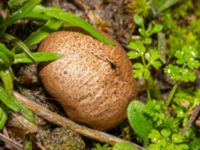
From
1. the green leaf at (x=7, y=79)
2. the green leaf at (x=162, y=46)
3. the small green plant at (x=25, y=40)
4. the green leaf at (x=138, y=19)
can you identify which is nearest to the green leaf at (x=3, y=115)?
the small green plant at (x=25, y=40)

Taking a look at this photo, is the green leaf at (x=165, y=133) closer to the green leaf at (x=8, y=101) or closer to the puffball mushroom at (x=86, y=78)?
the puffball mushroom at (x=86, y=78)

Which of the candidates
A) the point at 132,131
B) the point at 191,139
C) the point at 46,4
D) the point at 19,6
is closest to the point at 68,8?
the point at 46,4

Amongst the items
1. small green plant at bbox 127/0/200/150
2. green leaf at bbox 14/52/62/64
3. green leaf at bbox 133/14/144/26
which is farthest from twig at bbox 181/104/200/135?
green leaf at bbox 14/52/62/64

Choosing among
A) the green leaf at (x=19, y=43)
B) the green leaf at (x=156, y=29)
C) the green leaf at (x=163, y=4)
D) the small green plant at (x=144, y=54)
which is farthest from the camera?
the green leaf at (x=163, y=4)

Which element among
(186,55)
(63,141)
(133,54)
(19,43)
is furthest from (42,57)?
(186,55)

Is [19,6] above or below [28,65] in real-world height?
above

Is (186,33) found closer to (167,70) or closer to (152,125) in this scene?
(167,70)
